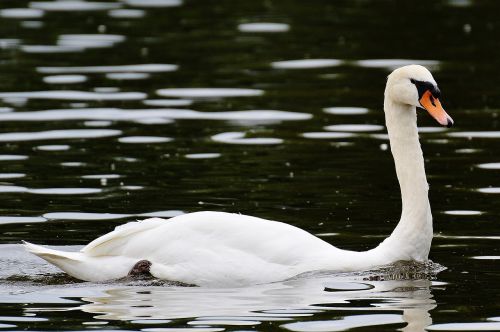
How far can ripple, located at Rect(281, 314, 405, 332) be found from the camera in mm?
10109

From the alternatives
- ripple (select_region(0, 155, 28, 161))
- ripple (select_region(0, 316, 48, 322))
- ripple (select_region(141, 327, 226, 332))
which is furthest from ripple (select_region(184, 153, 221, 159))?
ripple (select_region(141, 327, 226, 332))

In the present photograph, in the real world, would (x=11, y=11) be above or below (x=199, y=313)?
above

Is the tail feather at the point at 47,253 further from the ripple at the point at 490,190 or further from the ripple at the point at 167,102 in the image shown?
the ripple at the point at 167,102

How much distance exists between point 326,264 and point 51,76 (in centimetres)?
1247

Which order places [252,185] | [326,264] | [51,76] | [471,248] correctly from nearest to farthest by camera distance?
[326,264]
[471,248]
[252,185]
[51,76]

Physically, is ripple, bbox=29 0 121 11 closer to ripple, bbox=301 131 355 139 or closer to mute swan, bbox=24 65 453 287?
ripple, bbox=301 131 355 139

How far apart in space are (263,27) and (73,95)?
7635 mm

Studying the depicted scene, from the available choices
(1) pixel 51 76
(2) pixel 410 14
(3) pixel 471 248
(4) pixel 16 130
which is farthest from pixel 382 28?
(3) pixel 471 248

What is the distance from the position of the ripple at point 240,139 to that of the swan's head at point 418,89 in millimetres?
6445

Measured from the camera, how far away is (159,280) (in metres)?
11.7

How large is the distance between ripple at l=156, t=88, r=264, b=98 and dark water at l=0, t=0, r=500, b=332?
8 centimetres

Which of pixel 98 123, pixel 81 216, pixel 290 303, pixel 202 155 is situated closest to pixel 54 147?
pixel 98 123

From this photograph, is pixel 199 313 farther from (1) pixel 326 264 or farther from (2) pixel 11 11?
(2) pixel 11 11

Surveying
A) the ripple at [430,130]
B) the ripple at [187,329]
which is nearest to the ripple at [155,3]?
the ripple at [430,130]
